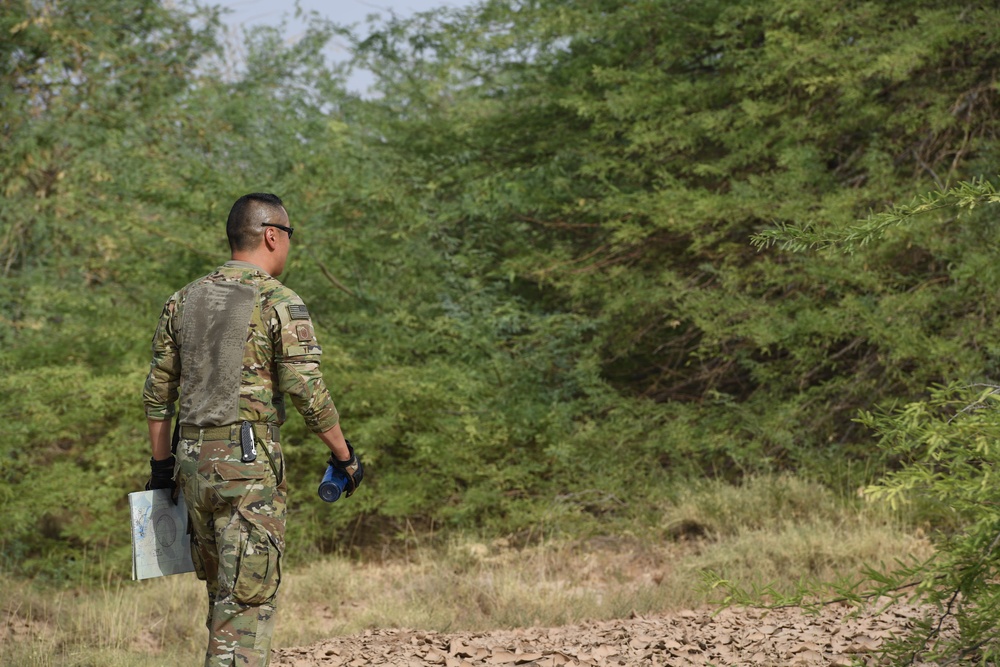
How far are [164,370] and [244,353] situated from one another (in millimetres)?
417

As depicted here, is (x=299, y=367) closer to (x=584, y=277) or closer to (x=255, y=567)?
(x=255, y=567)

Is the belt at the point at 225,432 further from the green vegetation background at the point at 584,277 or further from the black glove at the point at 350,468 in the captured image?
Result: the green vegetation background at the point at 584,277

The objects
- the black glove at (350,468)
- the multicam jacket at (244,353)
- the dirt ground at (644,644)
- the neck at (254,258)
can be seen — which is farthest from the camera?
the dirt ground at (644,644)

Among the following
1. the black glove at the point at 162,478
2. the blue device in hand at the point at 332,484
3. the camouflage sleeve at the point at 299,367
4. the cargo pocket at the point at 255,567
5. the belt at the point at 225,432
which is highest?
the camouflage sleeve at the point at 299,367

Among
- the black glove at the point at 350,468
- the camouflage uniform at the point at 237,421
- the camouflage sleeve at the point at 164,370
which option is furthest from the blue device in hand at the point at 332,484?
the camouflage sleeve at the point at 164,370

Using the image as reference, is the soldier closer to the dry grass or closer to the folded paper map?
the folded paper map

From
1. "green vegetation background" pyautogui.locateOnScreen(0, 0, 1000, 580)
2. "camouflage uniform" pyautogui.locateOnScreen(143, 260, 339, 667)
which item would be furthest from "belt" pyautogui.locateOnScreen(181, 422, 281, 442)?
"green vegetation background" pyautogui.locateOnScreen(0, 0, 1000, 580)

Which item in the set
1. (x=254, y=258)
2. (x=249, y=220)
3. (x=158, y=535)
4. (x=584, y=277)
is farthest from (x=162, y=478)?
(x=584, y=277)

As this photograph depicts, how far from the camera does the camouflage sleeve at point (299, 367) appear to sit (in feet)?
12.2

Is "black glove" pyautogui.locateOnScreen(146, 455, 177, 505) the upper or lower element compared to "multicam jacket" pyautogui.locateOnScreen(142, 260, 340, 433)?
lower

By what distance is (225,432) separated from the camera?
12.0 feet

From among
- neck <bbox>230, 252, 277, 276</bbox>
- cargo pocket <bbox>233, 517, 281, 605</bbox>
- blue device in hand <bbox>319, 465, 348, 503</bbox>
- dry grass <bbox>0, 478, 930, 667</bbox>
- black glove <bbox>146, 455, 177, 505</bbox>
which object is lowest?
dry grass <bbox>0, 478, 930, 667</bbox>

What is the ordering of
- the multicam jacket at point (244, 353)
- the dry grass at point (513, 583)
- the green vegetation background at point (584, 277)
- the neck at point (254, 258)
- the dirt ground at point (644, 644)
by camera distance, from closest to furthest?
the multicam jacket at point (244, 353) < the neck at point (254, 258) < the dirt ground at point (644, 644) < the dry grass at point (513, 583) < the green vegetation background at point (584, 277)

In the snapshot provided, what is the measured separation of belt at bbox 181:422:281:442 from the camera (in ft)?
12.0
